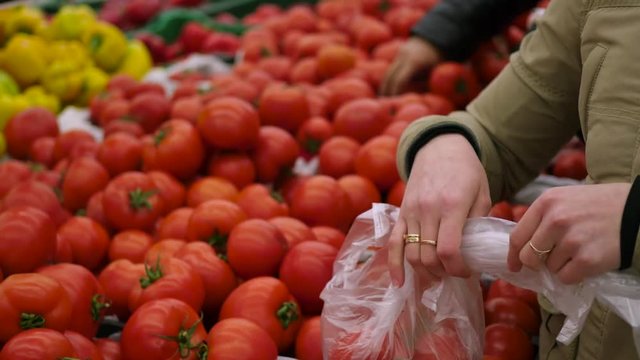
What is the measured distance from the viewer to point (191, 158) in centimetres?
179

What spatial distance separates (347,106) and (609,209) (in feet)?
4.03

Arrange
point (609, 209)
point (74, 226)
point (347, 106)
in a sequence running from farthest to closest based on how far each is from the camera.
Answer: point (347, 106)
point (74, 226)
point (609, 209)

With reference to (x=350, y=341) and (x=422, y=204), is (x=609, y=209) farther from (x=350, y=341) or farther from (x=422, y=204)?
(x=350, y=341)

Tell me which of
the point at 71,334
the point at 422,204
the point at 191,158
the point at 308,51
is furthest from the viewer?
the point at 308,51

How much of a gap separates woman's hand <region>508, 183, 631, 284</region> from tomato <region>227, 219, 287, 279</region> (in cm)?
59

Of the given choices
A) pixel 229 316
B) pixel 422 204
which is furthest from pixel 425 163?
pixel 229 316

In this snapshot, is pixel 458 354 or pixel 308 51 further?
pixel 308 51

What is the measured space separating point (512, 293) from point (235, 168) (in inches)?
29.2

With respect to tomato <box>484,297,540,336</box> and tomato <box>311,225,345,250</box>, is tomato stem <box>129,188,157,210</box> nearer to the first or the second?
tomato <box>311,225,345,250</box>

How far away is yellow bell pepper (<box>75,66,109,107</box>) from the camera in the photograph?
108 inches

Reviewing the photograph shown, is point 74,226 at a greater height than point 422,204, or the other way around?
point 422,204

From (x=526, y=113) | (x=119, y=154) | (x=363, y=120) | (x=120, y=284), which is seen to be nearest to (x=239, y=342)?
(x=120, y=284)

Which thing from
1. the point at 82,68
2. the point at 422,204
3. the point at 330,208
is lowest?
the point at 82,68

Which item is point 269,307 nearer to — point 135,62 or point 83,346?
point 83,346
